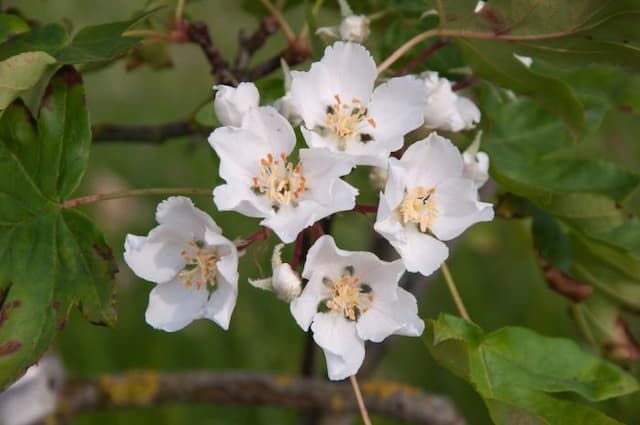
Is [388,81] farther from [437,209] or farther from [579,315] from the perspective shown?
[579,315]

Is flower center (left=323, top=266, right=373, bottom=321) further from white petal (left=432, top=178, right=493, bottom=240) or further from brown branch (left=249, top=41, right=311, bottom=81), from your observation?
brown branch (left=249, top=41, right=311, bottom=81)

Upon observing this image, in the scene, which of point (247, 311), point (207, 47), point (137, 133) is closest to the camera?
point (207, 47)

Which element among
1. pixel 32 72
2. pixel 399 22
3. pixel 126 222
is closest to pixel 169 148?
pixel 126 222

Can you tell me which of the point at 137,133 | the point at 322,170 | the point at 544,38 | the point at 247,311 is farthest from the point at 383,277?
the point at 247,311

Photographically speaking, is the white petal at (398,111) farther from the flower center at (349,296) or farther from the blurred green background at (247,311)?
the blurred green background at (247,311)

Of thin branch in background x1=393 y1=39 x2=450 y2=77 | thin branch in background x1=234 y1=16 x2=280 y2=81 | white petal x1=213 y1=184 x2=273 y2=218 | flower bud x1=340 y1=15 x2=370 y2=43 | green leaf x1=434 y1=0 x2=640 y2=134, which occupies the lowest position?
thin branch in background x1=234 y1=16 x2=280 y2=81

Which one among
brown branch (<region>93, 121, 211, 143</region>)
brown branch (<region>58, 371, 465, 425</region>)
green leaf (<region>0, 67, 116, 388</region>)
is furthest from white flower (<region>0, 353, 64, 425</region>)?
green leaf (<region>0, 67, 116, 388</region>)

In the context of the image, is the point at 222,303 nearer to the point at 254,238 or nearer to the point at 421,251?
the point at 254,238
